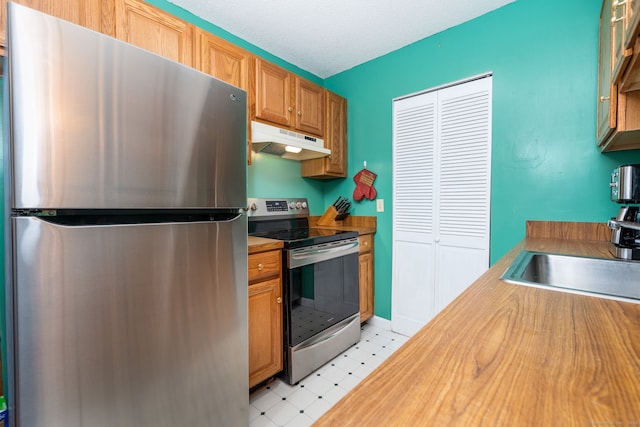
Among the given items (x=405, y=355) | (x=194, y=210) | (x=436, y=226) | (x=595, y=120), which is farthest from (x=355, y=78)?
(x=405, y=355)

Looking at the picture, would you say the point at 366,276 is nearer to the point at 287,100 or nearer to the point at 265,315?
the point at 265,315

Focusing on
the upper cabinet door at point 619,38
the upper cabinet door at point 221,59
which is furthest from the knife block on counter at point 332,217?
the upper cabinet door at point 619,38

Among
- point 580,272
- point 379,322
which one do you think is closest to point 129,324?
point 580,272

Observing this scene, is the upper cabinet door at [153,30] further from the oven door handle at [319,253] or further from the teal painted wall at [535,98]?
the teal painted wall at [535,98]

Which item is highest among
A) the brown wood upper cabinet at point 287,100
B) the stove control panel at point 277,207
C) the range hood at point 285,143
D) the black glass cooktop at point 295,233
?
the brown wood upper cabinet at point 287,100

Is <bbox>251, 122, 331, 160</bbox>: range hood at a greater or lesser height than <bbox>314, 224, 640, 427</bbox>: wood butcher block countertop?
greater

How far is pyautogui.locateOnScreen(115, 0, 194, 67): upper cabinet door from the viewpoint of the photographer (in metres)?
1.34

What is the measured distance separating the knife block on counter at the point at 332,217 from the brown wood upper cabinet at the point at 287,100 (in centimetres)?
73

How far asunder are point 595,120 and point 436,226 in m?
1.10

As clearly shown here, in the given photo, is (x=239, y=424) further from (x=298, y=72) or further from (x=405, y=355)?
(x=298, y=72)

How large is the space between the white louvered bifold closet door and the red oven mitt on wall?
0.23 meters

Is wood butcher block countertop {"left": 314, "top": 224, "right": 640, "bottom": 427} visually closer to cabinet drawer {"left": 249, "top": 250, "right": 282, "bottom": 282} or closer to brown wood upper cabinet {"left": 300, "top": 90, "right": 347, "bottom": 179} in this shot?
cabinet drawer {"left": 249, "top": 250, "right": 282, "bottom": 282}

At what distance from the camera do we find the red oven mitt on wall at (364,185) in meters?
2.61

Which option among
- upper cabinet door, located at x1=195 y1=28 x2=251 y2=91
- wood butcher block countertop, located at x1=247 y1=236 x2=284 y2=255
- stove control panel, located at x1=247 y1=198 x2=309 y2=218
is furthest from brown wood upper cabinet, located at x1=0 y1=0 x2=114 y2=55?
stove control panel, located at x1=247 y1=198 x2=309 y2=218
